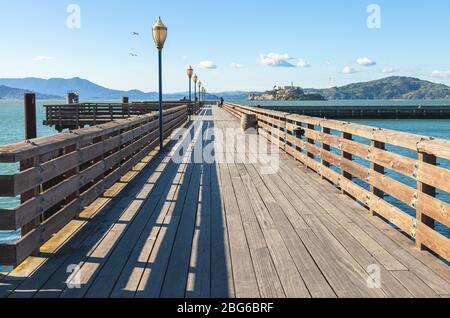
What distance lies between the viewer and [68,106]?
37.6 meters

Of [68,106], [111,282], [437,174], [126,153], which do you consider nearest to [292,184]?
[126,153]

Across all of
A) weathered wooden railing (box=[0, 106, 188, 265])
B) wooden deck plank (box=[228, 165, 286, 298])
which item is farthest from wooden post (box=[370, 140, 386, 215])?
weathered wooden railing (box=[0, 106, 188, 265])

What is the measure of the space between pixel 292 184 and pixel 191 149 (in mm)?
6798

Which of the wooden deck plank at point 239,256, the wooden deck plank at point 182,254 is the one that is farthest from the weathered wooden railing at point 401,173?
the wooden deck plank at point 182,254

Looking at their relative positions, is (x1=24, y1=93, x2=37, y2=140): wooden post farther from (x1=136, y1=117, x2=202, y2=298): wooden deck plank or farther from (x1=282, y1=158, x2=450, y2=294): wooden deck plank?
(x1=282, y1=158, x2=450, y2=294): wooden deck plank

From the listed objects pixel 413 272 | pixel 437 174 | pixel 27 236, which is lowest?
pixel 413 272

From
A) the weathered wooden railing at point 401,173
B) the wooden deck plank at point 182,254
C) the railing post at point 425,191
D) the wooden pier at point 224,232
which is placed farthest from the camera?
the railing post at point 425,191

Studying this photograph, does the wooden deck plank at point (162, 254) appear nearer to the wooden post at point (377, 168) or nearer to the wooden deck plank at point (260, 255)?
the wooden deck plank at point (260, 255)

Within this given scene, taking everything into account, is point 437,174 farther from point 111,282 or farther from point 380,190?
point 111,282

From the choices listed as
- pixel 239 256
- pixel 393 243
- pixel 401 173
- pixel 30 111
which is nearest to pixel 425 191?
pixel 401 173

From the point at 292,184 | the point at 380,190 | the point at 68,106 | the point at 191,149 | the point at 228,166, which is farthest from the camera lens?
the point at 68,106

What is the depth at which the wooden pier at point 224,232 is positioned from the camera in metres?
4.47

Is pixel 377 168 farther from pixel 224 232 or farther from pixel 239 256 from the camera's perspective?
pixel 239 256

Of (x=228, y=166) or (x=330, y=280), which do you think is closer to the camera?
(x=330, y=280)
